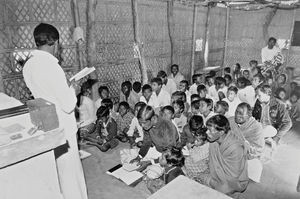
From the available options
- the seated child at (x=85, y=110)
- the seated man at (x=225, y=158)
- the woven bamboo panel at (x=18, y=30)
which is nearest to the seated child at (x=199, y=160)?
the seated man at (x=225, y=158)

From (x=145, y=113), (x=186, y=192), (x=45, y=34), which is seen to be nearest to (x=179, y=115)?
(x=145, y=113)

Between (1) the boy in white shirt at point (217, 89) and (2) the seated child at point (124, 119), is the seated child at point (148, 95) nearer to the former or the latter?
(2) the seated child at point (124, 119)

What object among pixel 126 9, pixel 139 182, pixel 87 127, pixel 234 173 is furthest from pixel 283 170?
pixel 126 9

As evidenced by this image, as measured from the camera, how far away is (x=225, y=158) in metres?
3.19

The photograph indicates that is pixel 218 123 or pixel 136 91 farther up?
pixel 218 123

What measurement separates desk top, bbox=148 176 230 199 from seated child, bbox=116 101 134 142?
3.37 m

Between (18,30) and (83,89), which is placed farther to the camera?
(83,89)

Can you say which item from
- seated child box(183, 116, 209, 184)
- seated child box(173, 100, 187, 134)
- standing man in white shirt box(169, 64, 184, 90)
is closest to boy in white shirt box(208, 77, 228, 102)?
seated child box(173, 100, 187, 134)

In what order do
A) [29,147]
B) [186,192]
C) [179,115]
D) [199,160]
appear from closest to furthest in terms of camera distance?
[29,147] → [186,192] → [199,160] → [179,115]

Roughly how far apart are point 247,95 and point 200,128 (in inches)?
83.6

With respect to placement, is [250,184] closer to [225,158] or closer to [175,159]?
[225,158]

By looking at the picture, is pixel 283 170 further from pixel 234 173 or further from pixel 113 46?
pixel 113 46

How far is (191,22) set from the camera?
867cm

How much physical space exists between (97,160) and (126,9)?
3952mm
